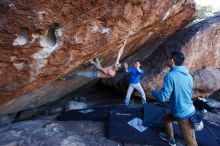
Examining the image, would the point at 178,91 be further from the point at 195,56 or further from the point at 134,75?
the point at 195,56

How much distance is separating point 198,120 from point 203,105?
3140 millimetres

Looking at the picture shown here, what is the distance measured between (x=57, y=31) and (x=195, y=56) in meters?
4.84

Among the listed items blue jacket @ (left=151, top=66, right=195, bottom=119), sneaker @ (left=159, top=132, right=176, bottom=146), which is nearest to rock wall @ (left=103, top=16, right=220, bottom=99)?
sneaker @ (left=159, top=132, right=176, bottom=146)

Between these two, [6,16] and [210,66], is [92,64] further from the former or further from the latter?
[210,66]

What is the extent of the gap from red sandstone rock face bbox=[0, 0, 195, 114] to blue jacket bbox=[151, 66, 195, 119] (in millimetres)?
1351

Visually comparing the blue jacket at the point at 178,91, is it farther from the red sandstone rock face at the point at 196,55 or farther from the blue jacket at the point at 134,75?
the red sandstone rock face at the point at 196,55

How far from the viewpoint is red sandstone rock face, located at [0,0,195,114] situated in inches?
167

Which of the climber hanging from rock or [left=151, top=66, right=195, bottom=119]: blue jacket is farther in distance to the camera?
the climber hanging from rock

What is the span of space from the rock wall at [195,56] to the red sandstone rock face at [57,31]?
1715 mm

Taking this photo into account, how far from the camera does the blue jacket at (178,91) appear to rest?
15.9ft

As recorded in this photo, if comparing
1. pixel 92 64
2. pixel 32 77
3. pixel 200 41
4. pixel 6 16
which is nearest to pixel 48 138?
pixel 32 77

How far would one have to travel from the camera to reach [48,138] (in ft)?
19.5

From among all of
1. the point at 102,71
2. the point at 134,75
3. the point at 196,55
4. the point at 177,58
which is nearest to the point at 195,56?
the point at 196,55

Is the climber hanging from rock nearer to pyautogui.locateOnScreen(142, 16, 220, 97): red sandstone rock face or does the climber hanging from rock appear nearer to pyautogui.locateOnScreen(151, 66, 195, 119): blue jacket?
pyautogui.locateOnScreen(151, 66, 195, 119): blue jacket
